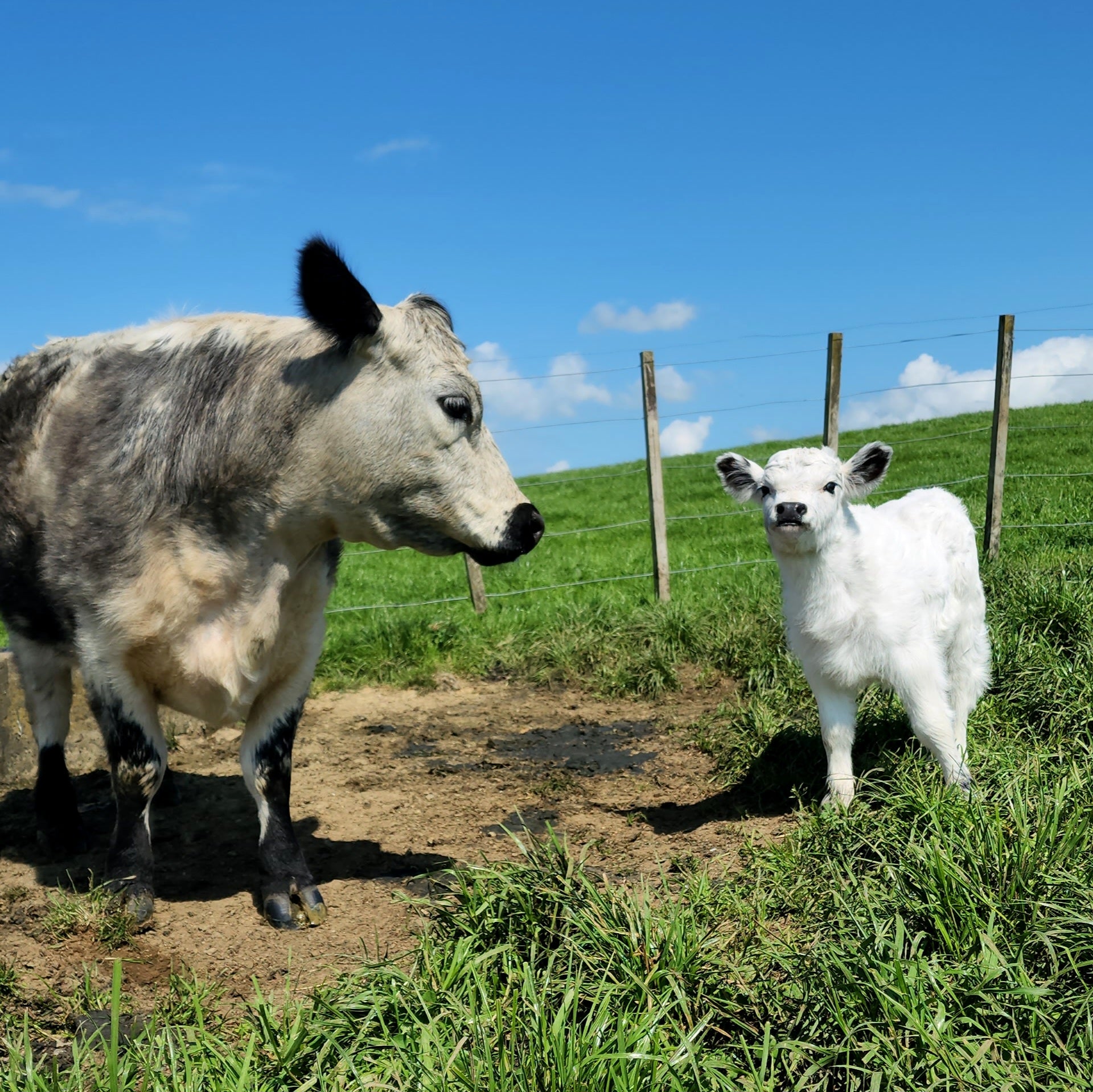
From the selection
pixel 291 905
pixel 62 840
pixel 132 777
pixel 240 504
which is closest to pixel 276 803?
pixel 291 905

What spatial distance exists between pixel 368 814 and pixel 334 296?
2.85 metres

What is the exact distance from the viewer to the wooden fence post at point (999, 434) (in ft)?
34.5

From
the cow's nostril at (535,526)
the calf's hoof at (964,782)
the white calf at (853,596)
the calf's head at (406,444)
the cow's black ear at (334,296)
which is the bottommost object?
the calf's hoof at (964,782)

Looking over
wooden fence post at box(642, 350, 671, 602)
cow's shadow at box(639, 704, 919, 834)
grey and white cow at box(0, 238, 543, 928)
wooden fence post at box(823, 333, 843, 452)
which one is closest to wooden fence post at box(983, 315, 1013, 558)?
wooden fence post at box(823, 333, 843, 452)

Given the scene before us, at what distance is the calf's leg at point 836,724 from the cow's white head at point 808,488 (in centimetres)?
63

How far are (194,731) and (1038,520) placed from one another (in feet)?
28.3

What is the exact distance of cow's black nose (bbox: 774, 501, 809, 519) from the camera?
4363 mm

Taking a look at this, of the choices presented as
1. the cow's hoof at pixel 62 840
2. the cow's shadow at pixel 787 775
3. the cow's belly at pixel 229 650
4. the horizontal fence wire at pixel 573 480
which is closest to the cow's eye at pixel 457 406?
the cow's belly at pixel 229 650

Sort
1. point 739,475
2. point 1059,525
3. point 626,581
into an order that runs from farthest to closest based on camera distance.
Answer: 1. point 626,581
2. point 1059,525
3. point 739,475

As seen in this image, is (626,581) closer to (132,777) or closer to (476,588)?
(476,588)

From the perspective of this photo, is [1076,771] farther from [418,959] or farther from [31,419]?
[31,419]

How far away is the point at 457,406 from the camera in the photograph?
396 cm

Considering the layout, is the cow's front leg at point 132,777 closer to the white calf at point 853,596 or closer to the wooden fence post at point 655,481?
the white calf at point 853,596

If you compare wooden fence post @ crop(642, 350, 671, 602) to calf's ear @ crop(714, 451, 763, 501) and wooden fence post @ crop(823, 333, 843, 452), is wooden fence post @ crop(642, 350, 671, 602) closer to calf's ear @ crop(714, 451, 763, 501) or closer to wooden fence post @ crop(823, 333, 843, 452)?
wooden fence post @ crop(823, 333, 843, 452)
